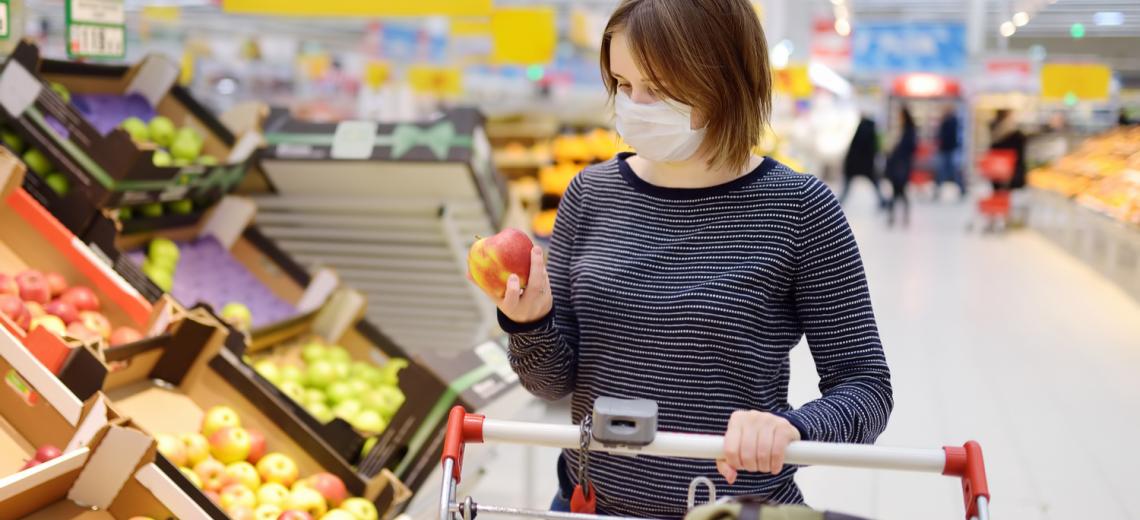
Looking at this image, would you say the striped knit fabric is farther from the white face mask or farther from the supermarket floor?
the supermarket floor

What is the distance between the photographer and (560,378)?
65.1 inches

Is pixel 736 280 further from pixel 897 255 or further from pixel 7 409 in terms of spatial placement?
pixel 897 255

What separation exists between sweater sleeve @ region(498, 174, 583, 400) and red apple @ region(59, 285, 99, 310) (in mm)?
1642

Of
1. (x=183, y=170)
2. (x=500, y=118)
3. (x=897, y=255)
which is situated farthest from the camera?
(x=897, y=255)

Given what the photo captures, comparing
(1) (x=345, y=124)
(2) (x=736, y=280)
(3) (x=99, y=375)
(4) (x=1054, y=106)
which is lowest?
(3) (x=99, y=375)

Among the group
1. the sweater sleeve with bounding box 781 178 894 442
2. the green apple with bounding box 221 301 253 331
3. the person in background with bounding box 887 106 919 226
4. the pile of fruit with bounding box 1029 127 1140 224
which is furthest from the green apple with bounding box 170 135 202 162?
the person in background with bounding box 887 106 919 226

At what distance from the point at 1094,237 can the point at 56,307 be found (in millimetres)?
10598

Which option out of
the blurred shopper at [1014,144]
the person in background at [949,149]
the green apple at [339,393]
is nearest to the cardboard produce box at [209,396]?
the green apple at [339,393]

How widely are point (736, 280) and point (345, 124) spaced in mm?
2935

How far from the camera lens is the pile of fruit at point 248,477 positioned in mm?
2484

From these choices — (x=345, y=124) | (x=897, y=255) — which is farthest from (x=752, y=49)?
(x=897, y=255)

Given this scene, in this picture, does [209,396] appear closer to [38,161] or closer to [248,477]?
[248,477]

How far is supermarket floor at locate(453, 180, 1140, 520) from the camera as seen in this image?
14.3 feet

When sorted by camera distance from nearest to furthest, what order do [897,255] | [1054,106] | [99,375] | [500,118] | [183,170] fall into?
1. [99,375]
2. [183,170]
3. [500,118]
4. [897,255]
5. [1054,106]
